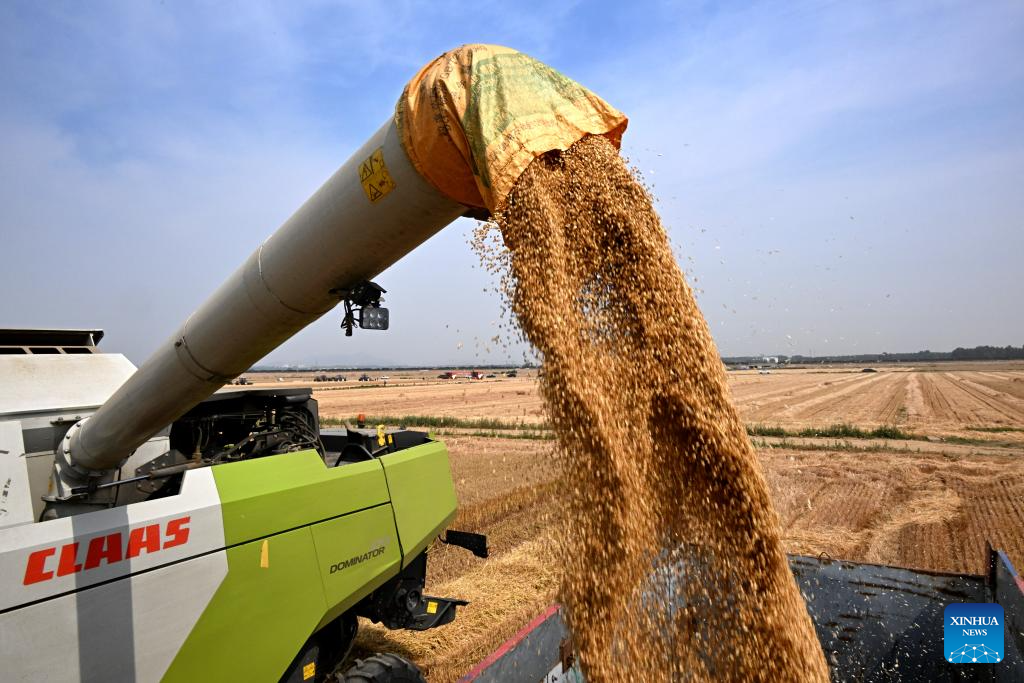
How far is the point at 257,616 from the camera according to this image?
7.52 ft

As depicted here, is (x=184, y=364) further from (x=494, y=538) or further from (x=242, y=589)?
(x=494, y=538)

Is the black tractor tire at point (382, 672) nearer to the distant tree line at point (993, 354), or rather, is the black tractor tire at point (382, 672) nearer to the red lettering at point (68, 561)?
the red lettering at point (68, 561)

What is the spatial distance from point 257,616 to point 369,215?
5.10 feet

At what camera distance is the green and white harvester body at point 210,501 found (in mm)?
1899

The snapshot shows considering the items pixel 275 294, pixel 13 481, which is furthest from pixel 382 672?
pixel 275 294

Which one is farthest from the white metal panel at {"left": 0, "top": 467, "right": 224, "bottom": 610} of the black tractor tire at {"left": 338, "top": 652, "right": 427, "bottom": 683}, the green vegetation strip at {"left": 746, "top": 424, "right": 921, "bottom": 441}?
the green vegetation strip at {"left": 746, "top": 424, "right": 921, "bottom": 441}

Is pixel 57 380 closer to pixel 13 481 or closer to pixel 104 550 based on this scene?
pixel 13 481

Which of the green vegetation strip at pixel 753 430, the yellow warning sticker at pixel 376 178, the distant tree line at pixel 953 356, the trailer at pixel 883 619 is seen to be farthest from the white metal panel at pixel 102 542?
the distant tree line at pixel 953 356

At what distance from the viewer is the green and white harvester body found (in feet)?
6.23

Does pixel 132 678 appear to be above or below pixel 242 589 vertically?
below

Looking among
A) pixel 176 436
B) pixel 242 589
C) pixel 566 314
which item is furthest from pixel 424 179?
pixel 176 436

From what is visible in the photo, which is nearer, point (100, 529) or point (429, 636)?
point (100, 529)

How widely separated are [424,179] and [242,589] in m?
1.63

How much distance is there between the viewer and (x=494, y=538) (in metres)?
6.80
